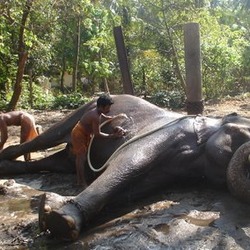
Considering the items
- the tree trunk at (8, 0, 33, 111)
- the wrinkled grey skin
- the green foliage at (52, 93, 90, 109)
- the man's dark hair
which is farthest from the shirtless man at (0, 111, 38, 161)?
the green foliage at (52, 93, 90, 109)

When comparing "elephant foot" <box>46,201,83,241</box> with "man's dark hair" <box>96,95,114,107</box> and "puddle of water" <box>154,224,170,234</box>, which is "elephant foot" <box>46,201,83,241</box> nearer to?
"puddle of water" <box>154,224,170,234</box>

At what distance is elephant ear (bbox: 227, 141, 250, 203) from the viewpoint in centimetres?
395

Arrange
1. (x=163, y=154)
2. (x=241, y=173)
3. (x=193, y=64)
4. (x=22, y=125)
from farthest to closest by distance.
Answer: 1. (x=22, y=125)
2. (x=193, y=64)
3. (x=163, y=154)
4. (x=241, y=173)

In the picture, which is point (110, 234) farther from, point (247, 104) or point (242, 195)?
point (247, 104)

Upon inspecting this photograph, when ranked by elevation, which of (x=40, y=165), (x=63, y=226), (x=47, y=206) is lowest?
(x=40, y=165)

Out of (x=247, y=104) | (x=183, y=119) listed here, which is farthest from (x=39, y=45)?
(x=183, y=119)

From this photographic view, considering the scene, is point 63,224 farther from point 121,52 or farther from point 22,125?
point 121,52

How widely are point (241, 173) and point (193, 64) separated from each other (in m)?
3.16

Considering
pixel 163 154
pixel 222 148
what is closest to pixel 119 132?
pixel 163 154

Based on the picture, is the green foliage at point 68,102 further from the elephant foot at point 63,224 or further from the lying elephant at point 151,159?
the elephant foot at point 63,224

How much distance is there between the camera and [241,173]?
3.99 m

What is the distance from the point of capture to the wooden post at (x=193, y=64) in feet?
22.2

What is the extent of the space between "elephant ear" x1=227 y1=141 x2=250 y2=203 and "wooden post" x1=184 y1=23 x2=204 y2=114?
2.92 metres

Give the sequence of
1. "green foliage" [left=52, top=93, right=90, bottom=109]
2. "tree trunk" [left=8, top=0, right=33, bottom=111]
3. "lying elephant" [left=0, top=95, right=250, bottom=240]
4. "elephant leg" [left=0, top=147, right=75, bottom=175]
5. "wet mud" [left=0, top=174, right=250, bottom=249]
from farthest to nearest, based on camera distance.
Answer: "green foliage" [left=52, top=93, right=90, bottom=109] → "tree trunk" [left=8, top=0, right=33, bottom=111] → "elephant leg" [left=0, top=147, right=75, bottom=175] → "lying elephant" [left=0, top=95, right=250, bottom=240] → "wet mud" [left=0, top=174, right=250, bottom=249]
